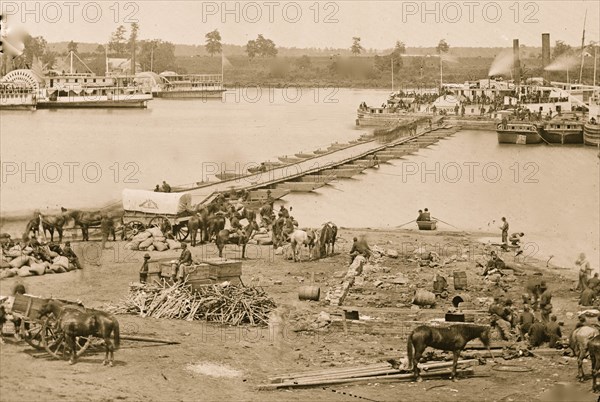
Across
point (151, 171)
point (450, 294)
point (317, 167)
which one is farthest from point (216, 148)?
point (450, 294)

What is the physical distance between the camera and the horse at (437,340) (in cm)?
1955

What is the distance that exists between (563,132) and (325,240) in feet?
196

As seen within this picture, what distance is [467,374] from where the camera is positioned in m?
20.2

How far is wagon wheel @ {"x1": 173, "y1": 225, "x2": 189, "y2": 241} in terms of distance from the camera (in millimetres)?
35594

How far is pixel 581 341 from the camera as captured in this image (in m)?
20.2

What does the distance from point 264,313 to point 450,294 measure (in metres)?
5.82

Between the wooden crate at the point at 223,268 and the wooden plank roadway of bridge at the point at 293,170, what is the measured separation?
18.0 m

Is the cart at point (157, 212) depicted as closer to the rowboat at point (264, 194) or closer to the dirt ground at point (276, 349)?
the dirt ground at point (276, 349)

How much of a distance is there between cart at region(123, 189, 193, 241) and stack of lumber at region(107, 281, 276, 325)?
10.6 meters

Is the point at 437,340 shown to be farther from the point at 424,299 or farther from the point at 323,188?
the point at 323,188

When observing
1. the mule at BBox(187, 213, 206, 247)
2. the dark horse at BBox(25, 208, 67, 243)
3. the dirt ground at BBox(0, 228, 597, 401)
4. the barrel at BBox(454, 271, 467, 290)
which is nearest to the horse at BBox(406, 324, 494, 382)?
the dirt ground at BBox(0, 228, 597, 401)

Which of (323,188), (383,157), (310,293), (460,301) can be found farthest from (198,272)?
(383,157)

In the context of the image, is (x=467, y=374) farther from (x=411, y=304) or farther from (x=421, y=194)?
(x=421, y=194)

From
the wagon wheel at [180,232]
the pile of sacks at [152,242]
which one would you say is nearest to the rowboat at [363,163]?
the wagon wheel at [180,232]
